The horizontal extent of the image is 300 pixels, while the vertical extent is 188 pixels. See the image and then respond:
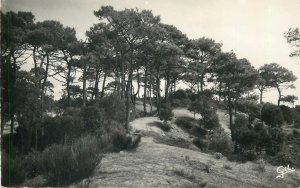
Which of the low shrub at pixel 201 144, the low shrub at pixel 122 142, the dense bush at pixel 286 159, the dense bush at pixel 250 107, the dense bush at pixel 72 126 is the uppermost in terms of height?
the dense bush at pixel 250 107

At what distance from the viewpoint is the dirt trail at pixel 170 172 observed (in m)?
13.2

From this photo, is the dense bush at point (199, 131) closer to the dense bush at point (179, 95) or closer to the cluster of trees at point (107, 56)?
the cluster of trees at point (107, 56)

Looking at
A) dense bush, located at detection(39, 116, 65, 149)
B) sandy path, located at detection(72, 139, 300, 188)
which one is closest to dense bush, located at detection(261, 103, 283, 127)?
sandy path, located at detection(72, 139, 300, 188)

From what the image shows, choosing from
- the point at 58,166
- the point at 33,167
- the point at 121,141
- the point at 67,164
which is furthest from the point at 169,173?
the point at 121,141

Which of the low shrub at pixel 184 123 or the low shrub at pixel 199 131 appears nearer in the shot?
the low shrub at pixel 199 131

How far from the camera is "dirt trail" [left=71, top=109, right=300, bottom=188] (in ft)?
43.4

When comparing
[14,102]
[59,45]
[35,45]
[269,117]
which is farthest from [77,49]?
[269,117]

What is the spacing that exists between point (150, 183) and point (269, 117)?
2885cm

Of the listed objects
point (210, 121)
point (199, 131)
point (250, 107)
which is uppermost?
point (250, 107)

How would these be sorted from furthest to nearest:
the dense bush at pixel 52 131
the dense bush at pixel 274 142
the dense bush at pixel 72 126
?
the dense bush at pixel 274 142, the dense bush at pixel 52 131, the dense bush at pixel 72 126

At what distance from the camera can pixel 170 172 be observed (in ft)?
49.1

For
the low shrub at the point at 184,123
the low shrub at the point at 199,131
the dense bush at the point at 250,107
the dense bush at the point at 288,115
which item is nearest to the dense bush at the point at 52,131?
the low shrub at the point at 184,123

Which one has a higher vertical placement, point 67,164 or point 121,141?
point 121,141

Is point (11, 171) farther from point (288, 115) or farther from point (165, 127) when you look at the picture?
point (288, 115)
